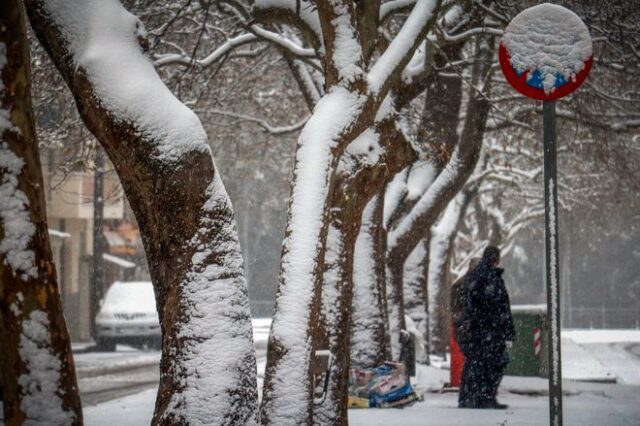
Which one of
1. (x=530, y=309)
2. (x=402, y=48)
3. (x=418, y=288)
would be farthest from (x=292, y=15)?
(x=418, y=288)

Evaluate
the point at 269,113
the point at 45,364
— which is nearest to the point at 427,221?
the point at 269,113

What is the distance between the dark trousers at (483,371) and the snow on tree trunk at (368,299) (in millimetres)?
1092

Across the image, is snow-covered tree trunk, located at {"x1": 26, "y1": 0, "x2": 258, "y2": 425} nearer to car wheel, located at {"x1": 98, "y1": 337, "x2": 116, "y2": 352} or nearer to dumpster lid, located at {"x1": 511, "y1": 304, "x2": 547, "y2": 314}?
dumpster lid, located at {"x1": 511, "y1": 304, "x2": 547, "y2": 314}

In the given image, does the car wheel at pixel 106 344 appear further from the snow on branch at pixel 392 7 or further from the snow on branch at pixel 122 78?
the snow on branch at pixel 122 78

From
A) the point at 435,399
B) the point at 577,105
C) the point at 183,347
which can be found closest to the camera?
the point at 183,347

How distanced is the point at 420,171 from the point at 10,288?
1271 centimetres

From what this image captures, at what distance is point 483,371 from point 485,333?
0.44m

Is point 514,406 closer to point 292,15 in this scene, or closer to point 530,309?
point 530,309

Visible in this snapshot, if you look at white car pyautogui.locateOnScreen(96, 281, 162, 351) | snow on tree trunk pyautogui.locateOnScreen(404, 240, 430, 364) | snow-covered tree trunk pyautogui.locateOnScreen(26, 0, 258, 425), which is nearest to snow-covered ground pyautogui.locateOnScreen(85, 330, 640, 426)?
snow on tree trunk pyautogui.locateOnScreen(404, 240, 430, 364)

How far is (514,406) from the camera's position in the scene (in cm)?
1152

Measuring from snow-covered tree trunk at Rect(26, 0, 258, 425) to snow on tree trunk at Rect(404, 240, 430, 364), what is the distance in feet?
44.3

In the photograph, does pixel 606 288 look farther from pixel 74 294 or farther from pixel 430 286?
pixel 430 286

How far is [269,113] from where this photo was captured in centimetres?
2159

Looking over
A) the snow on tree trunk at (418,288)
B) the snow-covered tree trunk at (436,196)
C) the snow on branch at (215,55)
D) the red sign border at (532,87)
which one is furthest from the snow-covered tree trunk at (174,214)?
the snow on tree trunk at (418,288)
